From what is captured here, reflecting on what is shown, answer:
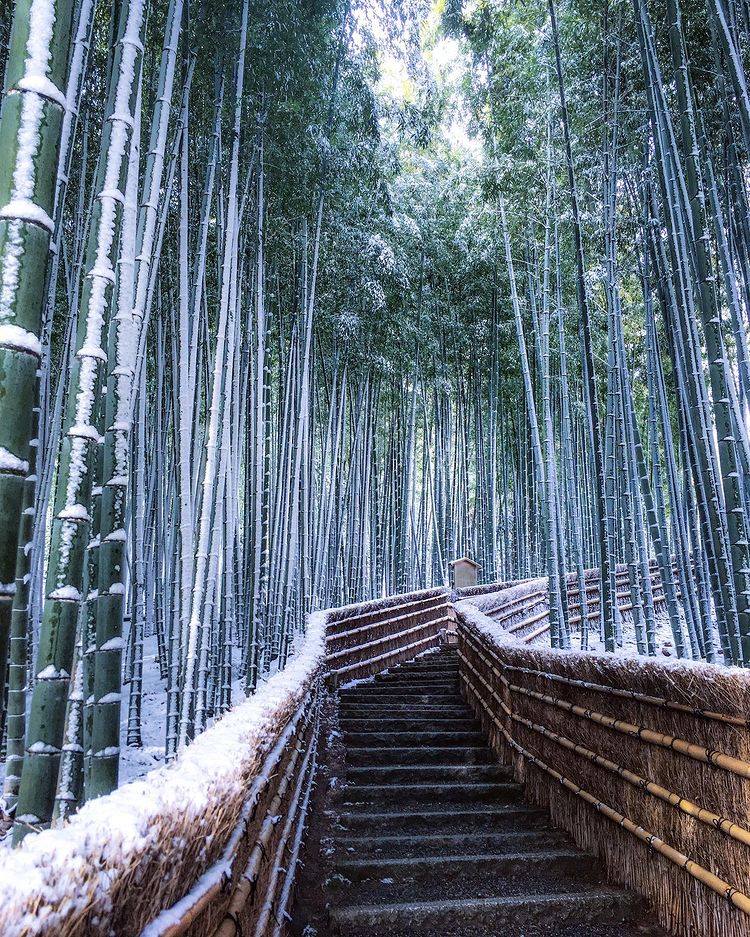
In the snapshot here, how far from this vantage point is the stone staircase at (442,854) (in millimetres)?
2053

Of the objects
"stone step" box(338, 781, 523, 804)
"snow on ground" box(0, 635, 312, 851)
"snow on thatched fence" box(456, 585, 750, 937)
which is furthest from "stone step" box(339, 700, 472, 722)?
"snow on thatched fence" box(456, 585, 750, 937)

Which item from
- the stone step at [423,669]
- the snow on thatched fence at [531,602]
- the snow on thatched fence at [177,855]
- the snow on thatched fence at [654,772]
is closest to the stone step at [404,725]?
the snow on thatched fence at [654,772]

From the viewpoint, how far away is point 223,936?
1.10m

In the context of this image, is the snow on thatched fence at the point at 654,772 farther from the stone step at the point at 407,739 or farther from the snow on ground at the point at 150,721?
the snow on ground at the point at 150,721

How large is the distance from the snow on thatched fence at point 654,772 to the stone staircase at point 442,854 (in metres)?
0.13

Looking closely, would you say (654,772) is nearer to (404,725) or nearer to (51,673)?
(51,673)

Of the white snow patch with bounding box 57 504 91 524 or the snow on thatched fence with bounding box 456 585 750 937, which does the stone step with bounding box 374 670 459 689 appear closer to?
the snow on thatched fence with bounding box 456 585 750 937

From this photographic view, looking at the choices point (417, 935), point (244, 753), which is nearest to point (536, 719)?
point (417, 935)

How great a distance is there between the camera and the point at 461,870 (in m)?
2.39

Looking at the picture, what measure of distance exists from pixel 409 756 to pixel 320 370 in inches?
211

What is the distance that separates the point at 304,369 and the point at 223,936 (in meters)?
4.00

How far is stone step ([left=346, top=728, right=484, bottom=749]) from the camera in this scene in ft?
13.0

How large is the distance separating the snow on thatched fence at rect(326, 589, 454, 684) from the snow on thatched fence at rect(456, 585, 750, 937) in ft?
6.94

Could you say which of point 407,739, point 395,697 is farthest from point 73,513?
point 395,697
